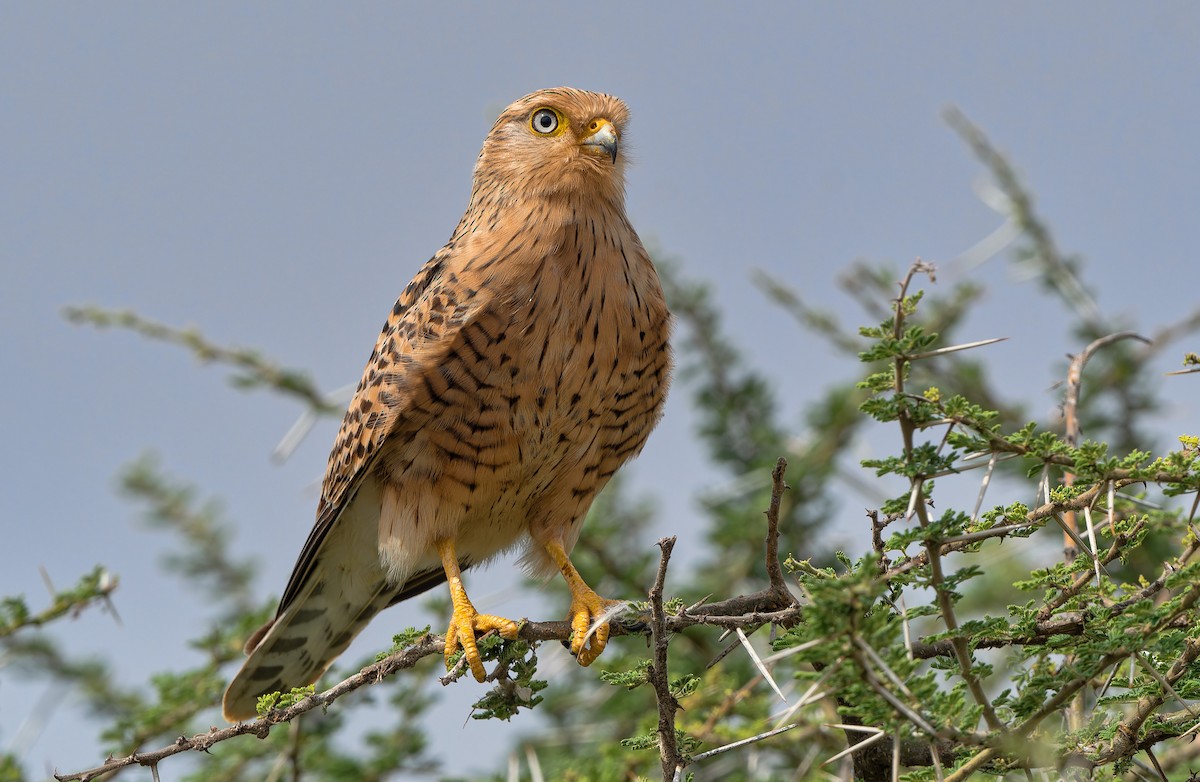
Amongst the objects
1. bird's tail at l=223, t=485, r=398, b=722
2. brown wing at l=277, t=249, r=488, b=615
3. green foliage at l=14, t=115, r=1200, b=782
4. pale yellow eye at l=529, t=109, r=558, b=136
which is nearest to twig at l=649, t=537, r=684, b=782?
green foliage at l=14, t=115, r=1200, b=782

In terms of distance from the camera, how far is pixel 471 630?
12.3ft

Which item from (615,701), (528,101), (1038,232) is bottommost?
(615,701)

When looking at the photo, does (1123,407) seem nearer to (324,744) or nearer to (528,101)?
(528,101)

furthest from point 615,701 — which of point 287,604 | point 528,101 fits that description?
point 528,101

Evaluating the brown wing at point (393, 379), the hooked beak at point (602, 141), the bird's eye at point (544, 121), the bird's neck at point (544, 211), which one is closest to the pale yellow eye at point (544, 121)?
the bird's eye at point (544, 121)

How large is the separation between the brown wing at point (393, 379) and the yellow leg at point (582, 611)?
0.84 metres

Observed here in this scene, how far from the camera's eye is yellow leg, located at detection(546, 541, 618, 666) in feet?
12.3

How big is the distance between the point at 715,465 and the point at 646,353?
167cm

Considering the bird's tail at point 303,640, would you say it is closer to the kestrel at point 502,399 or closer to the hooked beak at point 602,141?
the kestrel at point 502,399

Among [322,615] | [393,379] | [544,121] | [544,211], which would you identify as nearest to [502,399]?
[393,379]

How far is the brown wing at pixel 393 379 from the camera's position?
12.8 feet

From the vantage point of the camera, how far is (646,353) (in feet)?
A: 13.5

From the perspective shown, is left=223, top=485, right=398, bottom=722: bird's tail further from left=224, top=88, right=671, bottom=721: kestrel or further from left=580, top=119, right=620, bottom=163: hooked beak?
left=580, top=119, right=620, bottom=163: hooked beak

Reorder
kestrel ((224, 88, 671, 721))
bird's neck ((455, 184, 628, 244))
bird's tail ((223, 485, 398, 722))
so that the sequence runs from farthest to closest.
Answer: bird's tail ((223, 485, 398, 722)) → bird's neck ((455, 184, 628, 244)) → kestrel ((224, 88, 671, 721))
